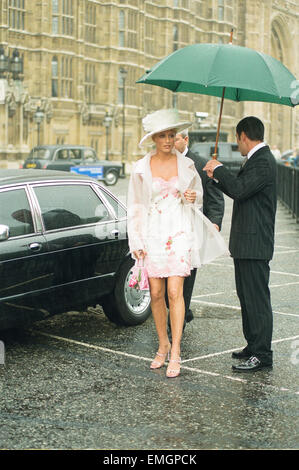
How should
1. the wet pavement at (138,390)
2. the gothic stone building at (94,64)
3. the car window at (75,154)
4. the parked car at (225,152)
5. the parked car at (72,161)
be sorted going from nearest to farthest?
1. the wet pavement at (138,390)
2. the parked car at (72,161)
3. the parked car at (225,152)
4. the car window at (75,154)
5. the gothic stone building at (94,64)

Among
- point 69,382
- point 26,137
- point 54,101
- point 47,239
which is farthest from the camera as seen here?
point 54,101

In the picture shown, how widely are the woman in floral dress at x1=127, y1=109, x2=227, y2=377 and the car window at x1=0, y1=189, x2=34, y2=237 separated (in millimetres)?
1003

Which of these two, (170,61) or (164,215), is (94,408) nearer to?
(164,215)

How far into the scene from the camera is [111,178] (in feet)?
119

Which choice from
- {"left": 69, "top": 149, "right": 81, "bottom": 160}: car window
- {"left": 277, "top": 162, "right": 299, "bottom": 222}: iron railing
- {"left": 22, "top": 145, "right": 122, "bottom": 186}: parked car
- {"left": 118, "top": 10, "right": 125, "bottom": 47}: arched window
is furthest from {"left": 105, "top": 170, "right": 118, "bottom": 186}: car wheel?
{"left": 118, "top": 10, "right": 125, "bottom": 47}: arched window

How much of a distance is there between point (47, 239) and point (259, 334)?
180 cm

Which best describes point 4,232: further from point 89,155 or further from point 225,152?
point 225,152

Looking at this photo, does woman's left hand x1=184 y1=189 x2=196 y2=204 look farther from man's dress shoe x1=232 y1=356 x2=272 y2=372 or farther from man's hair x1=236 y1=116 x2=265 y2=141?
man's dress shoe x1=232 y1=356 x2=272 y2=372

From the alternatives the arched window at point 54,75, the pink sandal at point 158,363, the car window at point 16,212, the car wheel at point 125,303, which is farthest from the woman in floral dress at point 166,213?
the arched window at point 54,75

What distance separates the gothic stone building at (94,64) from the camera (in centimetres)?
4424

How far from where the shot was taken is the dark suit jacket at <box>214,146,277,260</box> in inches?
222

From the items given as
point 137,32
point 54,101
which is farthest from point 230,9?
point 54,101

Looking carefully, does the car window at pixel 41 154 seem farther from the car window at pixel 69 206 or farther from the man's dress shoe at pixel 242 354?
the man's dress shoe at pixel 242 354

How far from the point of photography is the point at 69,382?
545 centimetres
